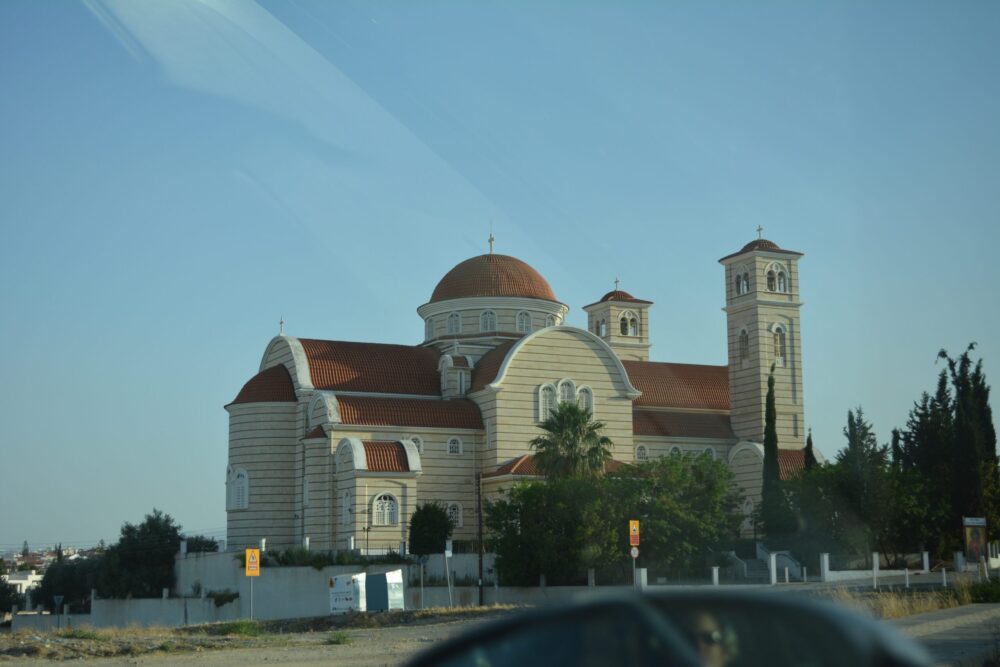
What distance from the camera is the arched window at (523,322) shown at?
61562 mm

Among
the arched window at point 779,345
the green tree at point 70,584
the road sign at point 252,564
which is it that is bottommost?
the green tree at point 70,584

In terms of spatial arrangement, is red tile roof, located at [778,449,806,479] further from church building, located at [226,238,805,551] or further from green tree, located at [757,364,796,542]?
green tree, located at [757,364,796,542]

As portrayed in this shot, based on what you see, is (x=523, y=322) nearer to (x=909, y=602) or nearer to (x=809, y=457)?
(x=809, y=457)

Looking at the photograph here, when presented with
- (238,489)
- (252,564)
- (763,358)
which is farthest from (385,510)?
(763,358)

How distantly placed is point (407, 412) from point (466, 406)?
116 inches

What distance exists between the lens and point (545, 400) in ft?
183

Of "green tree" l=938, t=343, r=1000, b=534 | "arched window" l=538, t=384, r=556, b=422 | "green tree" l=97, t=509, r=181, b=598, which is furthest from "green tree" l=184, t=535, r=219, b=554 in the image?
"green tree" l=938, t=343, r=1000, b=534

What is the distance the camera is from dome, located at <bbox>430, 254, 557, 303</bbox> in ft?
202

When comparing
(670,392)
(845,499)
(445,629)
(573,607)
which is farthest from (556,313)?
(573,607)

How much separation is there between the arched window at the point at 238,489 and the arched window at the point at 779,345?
89.5 feet

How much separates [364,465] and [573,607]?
4834 centimetres

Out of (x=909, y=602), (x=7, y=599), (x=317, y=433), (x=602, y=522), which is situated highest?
(x=317, y=433)

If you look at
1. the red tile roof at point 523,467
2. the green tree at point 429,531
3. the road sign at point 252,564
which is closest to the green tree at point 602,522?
the green tree at point 429,531

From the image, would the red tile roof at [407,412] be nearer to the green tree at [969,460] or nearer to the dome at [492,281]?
the dome at [492,281]
